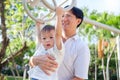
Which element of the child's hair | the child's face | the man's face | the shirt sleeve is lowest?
the shirt sleeve

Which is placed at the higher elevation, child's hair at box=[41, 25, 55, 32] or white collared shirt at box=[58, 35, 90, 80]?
child's hair at box=[41, 25, 55, 32]

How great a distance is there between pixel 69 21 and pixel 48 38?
0.62ft

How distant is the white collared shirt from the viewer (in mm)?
1724

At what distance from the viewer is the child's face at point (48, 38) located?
158cm

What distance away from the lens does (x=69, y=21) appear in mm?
1711

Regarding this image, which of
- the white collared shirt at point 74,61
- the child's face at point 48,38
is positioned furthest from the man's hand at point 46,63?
the white collared shirt at point 74,61

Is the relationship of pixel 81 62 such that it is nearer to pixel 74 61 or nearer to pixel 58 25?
pixel 74 61

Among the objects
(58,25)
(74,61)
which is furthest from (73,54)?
(58,25)

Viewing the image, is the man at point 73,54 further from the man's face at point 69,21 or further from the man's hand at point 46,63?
the man's hand at point 46,63

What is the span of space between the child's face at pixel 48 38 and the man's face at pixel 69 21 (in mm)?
128

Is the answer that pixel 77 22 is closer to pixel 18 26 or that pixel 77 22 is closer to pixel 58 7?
pixel 58 7

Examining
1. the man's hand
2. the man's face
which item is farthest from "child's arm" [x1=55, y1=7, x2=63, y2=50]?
the man's face

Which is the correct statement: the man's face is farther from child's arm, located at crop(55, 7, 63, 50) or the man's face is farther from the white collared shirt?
child's arm, located at crop(55, 7, 63, 50)

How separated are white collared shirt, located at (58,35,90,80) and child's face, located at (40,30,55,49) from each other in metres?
0.17
